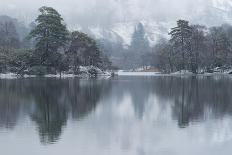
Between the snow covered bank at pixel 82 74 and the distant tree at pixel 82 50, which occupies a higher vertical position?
the distant tree at pixel 82 50

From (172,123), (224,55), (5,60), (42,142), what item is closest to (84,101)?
(172,123)

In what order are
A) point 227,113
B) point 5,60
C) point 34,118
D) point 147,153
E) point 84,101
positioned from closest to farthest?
point 147,153 → point 34,118 → point 227,113 → point 84,101 → point 5,60

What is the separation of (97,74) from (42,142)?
353ft

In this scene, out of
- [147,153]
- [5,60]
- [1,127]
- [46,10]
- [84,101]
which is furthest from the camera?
[46,10]

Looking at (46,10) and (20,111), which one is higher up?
(46,10)

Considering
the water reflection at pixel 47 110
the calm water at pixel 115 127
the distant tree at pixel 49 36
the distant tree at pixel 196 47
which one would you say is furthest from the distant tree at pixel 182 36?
the calm water at pixel 115 127

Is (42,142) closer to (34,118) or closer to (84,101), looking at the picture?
(34,118)

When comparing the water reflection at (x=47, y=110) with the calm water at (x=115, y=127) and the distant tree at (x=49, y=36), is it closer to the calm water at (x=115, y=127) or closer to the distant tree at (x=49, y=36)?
the calm water at (x=115, y=127)

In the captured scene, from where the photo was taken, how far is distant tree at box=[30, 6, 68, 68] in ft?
403

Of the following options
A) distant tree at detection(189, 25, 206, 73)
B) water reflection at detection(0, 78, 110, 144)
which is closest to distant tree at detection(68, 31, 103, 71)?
distant tree at detection(189, 25, 206, 73)

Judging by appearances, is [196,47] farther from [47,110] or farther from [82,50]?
[47,110]

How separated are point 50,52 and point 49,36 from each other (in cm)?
452

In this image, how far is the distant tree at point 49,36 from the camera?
122831 mm

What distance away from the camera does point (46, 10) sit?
127625 millimetres
